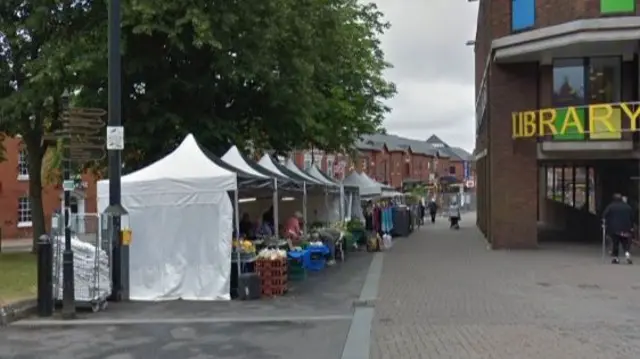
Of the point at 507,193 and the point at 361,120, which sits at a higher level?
the point at 361,120

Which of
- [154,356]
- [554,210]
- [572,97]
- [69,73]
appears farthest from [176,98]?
[554,210]

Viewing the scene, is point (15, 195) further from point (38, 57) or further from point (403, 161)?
point (403, 161)

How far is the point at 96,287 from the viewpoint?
12828 millimetres

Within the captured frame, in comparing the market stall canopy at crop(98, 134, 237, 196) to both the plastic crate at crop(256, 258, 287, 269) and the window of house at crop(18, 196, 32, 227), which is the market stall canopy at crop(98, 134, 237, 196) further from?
the window of house at crop(18, 196, 32, 227)

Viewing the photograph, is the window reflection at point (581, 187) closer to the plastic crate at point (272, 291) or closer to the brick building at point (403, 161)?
the plastic crate at point (272, 291)

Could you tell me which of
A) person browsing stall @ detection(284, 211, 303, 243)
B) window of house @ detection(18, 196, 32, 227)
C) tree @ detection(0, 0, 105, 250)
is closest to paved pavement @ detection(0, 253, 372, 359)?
person browsing stall @ detection(284, 211, 303, 243)

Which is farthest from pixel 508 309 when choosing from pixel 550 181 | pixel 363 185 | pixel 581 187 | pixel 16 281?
pixel 550 181

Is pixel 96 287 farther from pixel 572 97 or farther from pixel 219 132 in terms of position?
pixel 572 97

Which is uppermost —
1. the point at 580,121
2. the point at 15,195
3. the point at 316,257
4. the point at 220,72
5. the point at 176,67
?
the point at 176,67

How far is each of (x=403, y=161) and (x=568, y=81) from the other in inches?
3495

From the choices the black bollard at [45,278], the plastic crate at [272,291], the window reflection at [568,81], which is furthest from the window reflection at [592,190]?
the black bollard at [45,278]

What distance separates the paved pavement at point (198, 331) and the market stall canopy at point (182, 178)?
7.08 feet

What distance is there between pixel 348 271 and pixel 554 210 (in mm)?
21133

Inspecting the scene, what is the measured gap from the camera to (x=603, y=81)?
2433 centimetres
